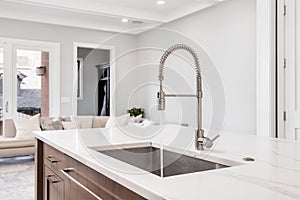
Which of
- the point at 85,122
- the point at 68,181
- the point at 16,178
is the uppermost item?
the point at 85,122

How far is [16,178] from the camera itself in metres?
4.17

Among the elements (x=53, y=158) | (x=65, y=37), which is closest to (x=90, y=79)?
(x=53, y=158)

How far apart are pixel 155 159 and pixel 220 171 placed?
29.0 inches

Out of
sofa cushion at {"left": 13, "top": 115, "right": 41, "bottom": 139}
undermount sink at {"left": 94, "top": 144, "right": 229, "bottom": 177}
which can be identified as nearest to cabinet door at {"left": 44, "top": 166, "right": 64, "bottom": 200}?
undermount sink at {"left": 94, "top": 144, "right": 229, "bottom": 177}

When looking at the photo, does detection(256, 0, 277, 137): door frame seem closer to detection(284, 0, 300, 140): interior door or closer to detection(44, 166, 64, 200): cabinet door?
detection(284, 0, 300, 140): interior door

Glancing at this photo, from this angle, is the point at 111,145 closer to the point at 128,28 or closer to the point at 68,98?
the point at 68,98

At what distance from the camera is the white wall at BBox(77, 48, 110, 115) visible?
2.84m

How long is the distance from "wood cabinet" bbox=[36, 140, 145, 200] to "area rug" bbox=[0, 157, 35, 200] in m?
1.45

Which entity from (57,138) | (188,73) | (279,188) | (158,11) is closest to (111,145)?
(57,138)

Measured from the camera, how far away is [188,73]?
221 inches

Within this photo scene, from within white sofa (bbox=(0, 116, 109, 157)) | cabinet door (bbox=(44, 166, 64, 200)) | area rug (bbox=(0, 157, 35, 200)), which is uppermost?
cabinet door (bbox=(44, 166, 64, 200))

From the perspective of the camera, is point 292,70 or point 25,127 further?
point 25,127

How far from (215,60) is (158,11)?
1662 mm

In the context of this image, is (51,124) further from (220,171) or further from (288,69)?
(220,171)
